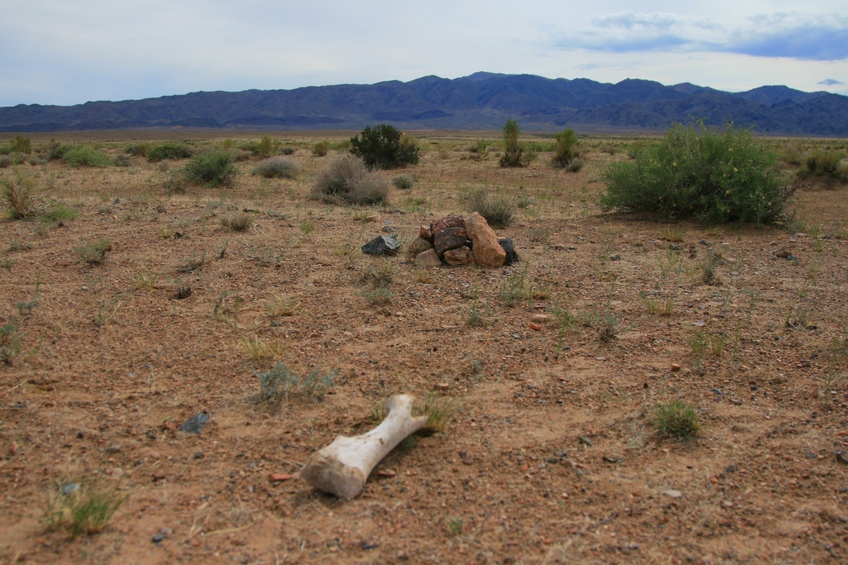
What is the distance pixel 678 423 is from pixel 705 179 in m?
7.78

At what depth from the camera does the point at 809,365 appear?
14.7 feet

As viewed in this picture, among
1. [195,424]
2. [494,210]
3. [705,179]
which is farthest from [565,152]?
[195,424]

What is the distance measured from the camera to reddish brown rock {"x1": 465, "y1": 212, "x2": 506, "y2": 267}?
6988 mm

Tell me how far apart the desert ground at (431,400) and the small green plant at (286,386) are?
40mm

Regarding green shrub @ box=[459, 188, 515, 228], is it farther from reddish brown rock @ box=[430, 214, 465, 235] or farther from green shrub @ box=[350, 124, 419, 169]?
green shrub @ box=[350, 124, 419, 169]

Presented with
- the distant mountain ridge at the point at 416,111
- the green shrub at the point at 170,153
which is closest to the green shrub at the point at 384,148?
the green shrub at the point at 170,153

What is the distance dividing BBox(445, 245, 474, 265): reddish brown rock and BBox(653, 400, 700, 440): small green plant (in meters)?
3.69

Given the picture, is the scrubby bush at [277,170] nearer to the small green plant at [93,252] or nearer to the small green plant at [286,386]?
the small green plant at [93,252]

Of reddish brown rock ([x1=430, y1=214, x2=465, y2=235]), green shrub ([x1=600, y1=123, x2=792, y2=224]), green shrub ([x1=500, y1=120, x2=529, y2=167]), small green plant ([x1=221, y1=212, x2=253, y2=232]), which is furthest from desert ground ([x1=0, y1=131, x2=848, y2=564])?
green shrub ([x1=500, y1=120, x2=529, y2=167])

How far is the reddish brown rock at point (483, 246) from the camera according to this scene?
22.9 feet

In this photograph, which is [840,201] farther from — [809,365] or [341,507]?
[341,507]

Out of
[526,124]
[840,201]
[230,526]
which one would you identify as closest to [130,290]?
[230,526]

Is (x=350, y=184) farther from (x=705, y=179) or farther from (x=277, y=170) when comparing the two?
(x=705, y=179)

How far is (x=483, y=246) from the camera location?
6.98m
